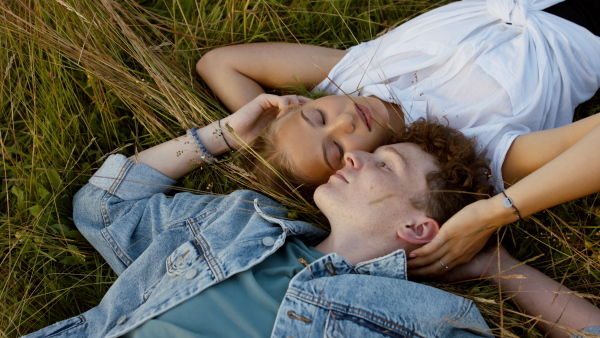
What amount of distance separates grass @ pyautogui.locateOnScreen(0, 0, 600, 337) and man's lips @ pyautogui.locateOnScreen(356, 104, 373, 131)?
29.1 inches

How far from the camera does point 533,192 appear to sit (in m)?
2.51

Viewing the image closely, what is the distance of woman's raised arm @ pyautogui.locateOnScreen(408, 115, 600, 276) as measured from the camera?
2.46 metres

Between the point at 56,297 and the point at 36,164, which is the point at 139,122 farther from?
the point at 56,297

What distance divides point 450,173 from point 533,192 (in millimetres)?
478

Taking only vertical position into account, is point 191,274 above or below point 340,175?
below

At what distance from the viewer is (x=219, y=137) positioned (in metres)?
3.43

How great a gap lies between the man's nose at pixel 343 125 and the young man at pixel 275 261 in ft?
0.72

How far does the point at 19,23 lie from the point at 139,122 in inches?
42.2

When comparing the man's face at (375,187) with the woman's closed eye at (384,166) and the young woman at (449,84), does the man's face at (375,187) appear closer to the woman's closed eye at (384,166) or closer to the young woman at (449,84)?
the woman's closed eye at (384,166)

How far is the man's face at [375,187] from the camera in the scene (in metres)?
2.67

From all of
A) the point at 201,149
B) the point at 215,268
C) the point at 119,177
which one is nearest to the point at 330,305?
the point at 215,268

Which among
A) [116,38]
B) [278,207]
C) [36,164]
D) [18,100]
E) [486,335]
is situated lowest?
[486,335]

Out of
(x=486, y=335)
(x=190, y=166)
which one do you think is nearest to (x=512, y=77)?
(x=486, y=335)

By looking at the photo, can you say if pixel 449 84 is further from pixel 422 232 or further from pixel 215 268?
pixel 215 268
